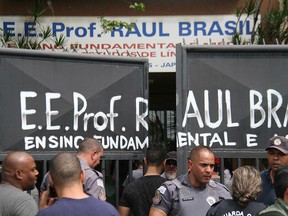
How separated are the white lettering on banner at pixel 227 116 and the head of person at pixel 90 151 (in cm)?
69

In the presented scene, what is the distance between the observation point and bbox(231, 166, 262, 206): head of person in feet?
16.4

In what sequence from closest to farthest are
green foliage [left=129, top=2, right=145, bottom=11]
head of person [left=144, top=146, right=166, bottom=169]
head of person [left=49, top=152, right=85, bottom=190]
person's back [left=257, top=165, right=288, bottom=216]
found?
1. head of person [left=49, top=152, right=85, bottom=190]
2. person's back [left=257, top=165, right=288, bottom=216]
3. head of person [left=144, top=146, right=166, bottom=169]
4. green foliage [left=129, top=2, right=145, bottom=11]

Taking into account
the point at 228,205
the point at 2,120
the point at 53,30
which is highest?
the point at 53,30

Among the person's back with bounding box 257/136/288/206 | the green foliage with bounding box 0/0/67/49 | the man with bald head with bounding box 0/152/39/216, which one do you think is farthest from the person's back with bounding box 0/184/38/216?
the green foliage with bounding box 0/0/67/49

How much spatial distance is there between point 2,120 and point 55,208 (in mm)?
2182

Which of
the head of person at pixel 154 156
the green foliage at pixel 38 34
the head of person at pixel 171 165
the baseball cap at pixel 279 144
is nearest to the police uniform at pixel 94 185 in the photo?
the head of person at pixel 154 156

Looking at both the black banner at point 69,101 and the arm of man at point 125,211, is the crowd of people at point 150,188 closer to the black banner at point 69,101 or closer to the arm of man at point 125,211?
the arm of man at point 125,211

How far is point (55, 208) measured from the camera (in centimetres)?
396

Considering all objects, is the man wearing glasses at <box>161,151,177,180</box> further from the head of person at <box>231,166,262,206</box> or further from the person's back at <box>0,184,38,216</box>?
the person's back at <box>0,184,38,216</box>

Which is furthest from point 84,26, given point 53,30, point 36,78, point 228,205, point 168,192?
point 228,205

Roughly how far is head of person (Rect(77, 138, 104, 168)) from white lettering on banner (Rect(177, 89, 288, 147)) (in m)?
0.69

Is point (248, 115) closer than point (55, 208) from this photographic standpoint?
No

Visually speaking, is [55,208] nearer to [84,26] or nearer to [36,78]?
[36,78]

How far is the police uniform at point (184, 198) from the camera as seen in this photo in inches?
226
